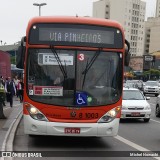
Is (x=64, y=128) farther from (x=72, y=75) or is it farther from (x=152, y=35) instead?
(x=152, y=35)

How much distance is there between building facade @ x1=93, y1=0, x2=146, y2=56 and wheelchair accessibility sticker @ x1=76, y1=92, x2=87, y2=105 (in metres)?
154

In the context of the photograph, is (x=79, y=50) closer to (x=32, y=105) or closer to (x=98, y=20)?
(x=98, y=20)

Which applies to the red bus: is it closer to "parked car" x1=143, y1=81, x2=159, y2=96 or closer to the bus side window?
the bus side window

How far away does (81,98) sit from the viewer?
9977mm

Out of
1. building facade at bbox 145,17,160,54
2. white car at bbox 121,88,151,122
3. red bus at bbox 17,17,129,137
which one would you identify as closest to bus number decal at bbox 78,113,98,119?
red bus at bbox 17,17,129,137


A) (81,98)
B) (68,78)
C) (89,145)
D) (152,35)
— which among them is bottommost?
(89,145)

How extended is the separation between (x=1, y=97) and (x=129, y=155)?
25.3 ft

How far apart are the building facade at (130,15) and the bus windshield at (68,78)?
154 m

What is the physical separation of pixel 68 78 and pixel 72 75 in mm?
125

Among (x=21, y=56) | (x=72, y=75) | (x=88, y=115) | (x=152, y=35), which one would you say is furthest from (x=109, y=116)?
(x=152, y=35)

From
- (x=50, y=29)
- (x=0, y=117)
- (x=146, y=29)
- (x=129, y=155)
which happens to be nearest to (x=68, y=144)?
(x=129, y=155)

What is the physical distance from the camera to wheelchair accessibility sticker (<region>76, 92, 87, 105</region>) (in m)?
9.95

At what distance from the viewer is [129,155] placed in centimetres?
918

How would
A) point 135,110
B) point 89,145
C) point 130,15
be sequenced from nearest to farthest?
point 89,145, point 135,110, point 130,15
